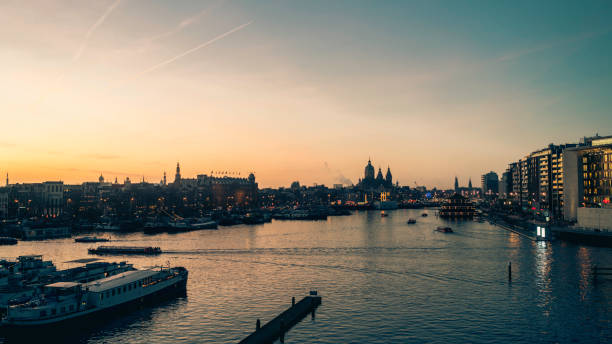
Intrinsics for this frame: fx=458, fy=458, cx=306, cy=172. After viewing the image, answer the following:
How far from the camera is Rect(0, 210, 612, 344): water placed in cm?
4100

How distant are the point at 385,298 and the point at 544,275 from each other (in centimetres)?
2805

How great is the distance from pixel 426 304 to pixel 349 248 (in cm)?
5293

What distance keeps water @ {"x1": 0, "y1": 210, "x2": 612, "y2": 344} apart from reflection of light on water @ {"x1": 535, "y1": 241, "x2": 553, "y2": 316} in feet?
0.47

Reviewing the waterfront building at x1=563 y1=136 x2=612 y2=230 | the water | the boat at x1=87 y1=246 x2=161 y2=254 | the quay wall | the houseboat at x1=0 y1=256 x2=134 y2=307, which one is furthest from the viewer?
the waterfront building at x1=563 y1=136 x2=612 y2=230

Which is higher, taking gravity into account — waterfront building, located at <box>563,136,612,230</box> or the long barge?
waterfront building, located at <box>563,136,612,230</box>

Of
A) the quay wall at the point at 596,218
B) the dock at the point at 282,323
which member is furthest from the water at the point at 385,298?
the quay wall at the point at 596,218

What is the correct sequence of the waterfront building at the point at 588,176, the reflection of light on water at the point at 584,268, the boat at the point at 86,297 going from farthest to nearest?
the waterfront building at the point at 588,176
the reflection of light on water at the point at 584,268
the boat at the point at 86,297

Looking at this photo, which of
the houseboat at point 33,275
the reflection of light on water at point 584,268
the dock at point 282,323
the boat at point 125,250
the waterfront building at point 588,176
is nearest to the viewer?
the dock at point 282,323

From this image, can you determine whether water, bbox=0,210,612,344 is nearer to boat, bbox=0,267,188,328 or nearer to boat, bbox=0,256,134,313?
boat, bbox=0,267,188,328

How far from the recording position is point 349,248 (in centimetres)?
10338

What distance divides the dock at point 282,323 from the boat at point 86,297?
17782mm

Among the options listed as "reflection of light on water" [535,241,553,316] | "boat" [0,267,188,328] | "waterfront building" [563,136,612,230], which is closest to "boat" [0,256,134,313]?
"boat" [0,267,188,328]

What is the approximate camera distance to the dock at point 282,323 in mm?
37188

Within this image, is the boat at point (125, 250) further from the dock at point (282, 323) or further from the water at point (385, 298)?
the dock at point (282, 323)
